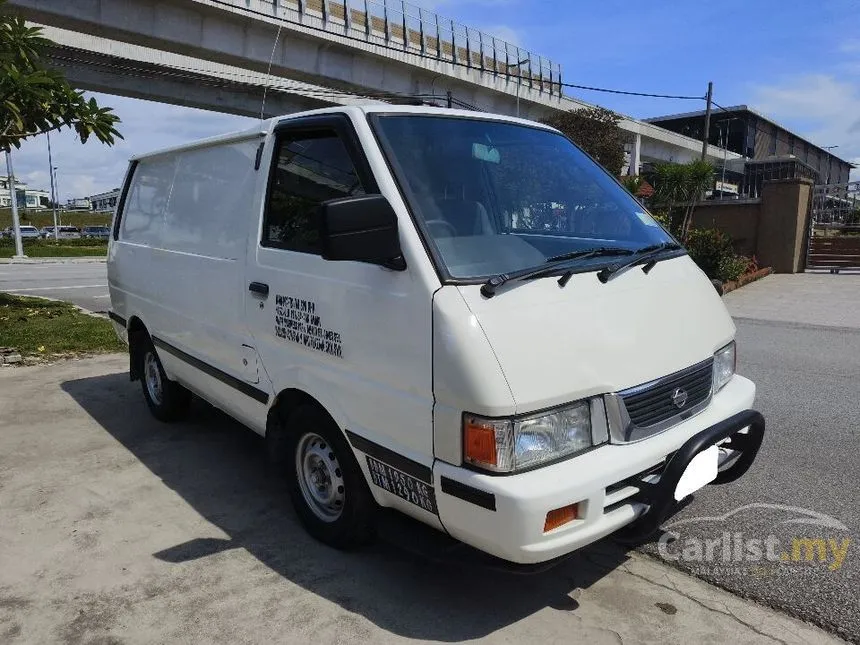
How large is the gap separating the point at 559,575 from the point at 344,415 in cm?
125

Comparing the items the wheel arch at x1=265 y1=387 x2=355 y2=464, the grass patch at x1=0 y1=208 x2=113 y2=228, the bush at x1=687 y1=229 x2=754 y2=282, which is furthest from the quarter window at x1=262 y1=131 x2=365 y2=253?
the grass patch at x1=0 y1=208 x2=113 y2=228

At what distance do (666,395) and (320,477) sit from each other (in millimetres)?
1703

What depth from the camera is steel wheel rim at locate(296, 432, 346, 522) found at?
3.10 m

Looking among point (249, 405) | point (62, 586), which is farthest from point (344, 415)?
point (62, 586)

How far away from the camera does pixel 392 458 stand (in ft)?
8.46

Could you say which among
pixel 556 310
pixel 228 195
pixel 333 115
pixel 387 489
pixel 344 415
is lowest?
pixel 387 489

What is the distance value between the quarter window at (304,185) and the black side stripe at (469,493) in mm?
1244

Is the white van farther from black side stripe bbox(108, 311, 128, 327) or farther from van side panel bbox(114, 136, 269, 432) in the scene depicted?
black side stripe bbox(108, 311, 128, 327)

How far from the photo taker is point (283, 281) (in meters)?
3.11

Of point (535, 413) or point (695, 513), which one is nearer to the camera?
point (535, 413)

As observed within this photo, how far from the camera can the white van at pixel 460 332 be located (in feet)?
7.55

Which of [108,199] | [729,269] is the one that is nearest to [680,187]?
[729,269]

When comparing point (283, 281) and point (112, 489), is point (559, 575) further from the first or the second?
point (112, 489)

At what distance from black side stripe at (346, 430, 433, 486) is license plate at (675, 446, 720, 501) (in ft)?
3.31
